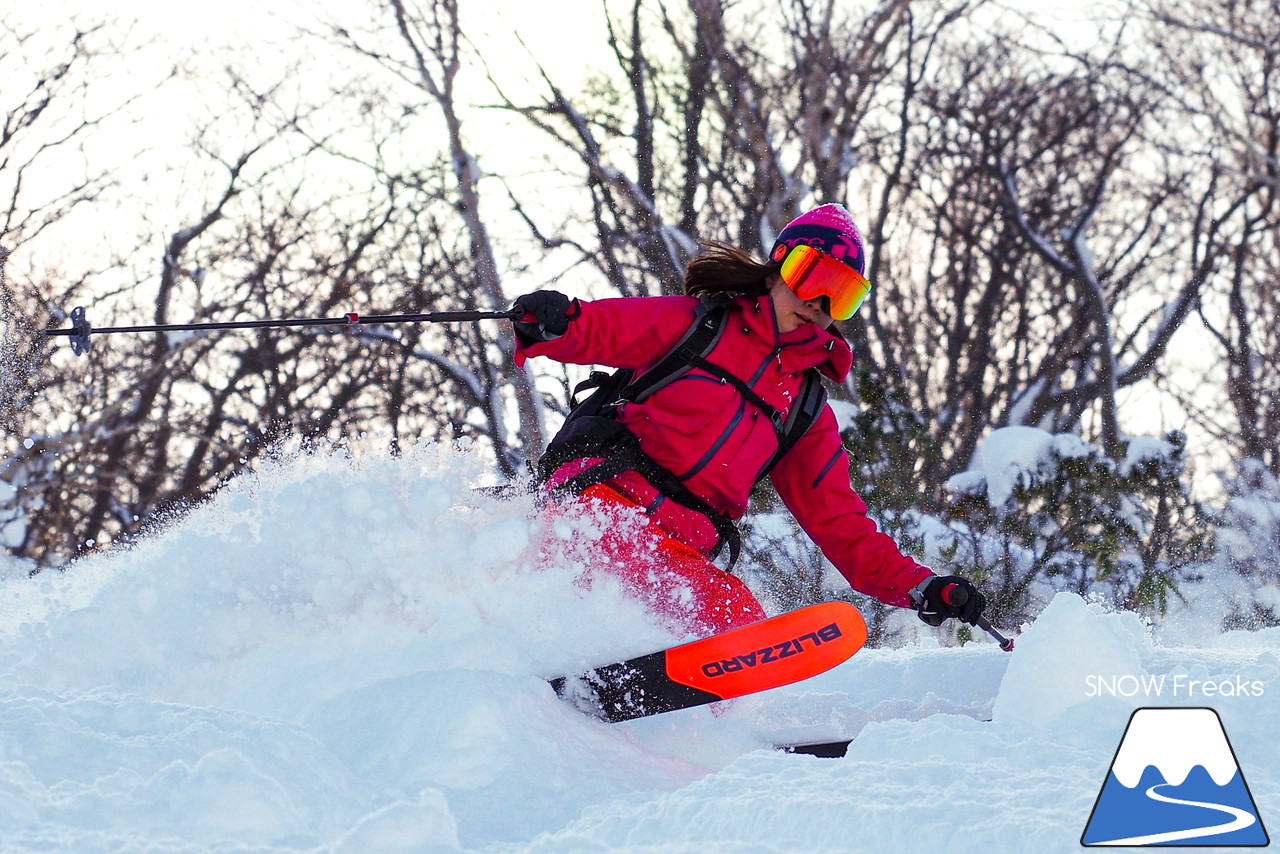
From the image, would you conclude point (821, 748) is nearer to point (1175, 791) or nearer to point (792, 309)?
point (1175, 791)

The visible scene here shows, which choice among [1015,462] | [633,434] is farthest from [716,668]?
[1015,462]

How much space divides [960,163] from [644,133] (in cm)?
456

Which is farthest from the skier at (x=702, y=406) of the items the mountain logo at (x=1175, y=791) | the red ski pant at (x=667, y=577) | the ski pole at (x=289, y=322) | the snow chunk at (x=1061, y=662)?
the mountain logo at (x=1175, y=791)

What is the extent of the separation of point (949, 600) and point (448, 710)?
1.49m

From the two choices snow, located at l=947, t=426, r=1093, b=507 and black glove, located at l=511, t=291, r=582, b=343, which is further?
snow, located at l=947, t=426, r=1093, b=507

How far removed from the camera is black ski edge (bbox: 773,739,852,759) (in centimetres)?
277

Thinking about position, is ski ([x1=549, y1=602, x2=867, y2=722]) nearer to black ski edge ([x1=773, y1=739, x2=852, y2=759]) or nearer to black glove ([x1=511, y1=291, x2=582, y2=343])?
black ski edge ([x1=773, y1=739, x2=852, y2=759])

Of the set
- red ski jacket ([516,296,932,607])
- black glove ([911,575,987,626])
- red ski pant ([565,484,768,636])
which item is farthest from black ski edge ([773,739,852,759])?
red ski jacket ([516,296,932,607])

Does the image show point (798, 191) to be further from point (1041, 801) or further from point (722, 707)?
point (1041, 801)

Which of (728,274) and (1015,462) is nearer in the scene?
(728,274)

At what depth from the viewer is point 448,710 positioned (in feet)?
7.27

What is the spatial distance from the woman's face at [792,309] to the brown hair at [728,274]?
0.24ft

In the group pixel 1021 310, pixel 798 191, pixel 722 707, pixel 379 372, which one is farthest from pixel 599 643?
pixel 1021 310

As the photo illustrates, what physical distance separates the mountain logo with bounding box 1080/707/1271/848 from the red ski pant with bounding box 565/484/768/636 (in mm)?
1081
